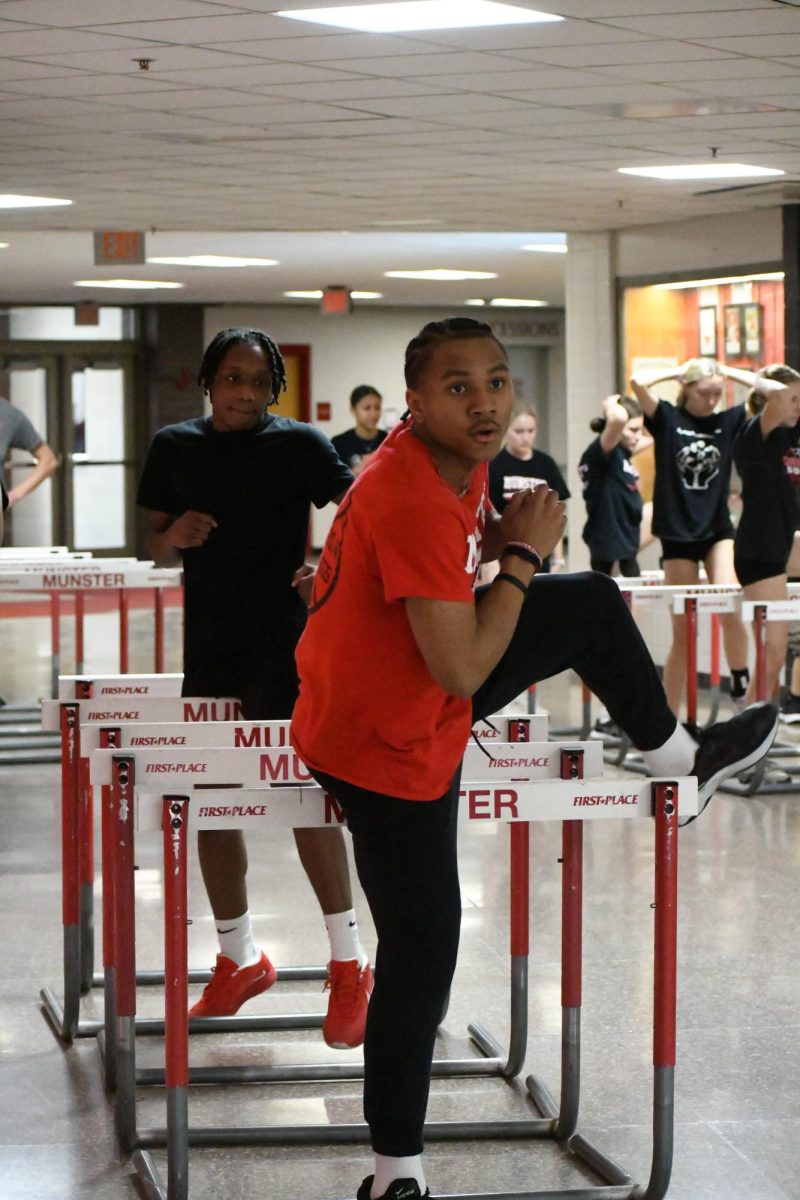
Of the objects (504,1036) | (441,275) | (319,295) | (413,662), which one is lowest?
(504,1036)

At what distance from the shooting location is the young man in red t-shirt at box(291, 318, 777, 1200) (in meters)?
2.73

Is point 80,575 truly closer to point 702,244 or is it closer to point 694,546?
point 694,546

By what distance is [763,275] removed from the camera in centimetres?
1035

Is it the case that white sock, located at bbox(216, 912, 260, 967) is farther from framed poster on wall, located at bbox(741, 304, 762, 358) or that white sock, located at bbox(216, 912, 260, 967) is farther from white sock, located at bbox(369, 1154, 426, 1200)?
framed poster on wall, located at bbox(741, 304, 762, 358)

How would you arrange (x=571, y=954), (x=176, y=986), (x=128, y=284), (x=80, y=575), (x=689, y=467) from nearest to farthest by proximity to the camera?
1. (x=176, y=986)
2. (x=571, y=954)
3. (x=80, y=575)
4. (x=689, y=467)
5. (x=128, y=284)

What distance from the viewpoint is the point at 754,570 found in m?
7.97

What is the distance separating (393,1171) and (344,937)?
1.06 meters

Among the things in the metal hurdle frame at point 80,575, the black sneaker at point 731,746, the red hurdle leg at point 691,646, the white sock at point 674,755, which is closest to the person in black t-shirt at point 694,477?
the red hurdle leg at point 691,646

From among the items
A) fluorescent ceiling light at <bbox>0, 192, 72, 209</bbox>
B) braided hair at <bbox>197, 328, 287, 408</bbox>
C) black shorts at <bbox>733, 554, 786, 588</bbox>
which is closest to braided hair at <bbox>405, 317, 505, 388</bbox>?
braided hair at <bbox>197, 328, 287, 408</bbox>

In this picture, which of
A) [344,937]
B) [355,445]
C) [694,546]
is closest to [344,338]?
[355,445]

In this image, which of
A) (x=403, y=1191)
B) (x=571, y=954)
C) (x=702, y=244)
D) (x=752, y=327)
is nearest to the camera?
(x=403, y=1191)

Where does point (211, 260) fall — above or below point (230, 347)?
above

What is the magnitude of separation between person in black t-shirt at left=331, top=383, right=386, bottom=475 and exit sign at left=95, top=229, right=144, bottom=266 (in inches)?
66.9

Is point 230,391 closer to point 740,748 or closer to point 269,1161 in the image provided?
point 740,748
